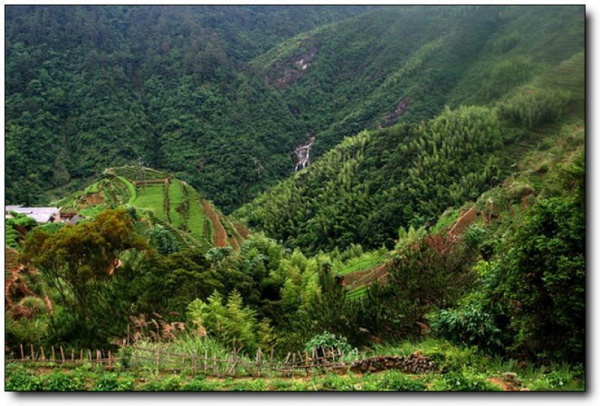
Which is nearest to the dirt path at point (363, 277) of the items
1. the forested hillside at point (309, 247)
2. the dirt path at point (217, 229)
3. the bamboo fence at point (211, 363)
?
the forested hillside at point (309, 247)

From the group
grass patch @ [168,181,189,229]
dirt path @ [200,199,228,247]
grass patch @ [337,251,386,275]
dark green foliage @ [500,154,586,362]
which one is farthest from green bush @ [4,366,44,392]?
grass patch @ [337,251,386,275]

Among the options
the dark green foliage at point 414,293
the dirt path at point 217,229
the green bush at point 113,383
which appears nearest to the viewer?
the green bush at point 113,383

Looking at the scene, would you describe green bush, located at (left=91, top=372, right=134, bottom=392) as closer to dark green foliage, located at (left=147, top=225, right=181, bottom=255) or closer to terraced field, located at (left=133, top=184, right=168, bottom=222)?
dark green foliage, located at (left=147, top=225, right=181, bottom=255)

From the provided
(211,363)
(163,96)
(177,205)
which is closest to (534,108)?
(177,205)

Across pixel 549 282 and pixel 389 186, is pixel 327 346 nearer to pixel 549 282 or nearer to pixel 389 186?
pixel 549 282

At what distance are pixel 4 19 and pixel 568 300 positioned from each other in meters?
7.73

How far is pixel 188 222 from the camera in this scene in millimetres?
13961

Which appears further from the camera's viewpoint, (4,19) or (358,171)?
(358,171)

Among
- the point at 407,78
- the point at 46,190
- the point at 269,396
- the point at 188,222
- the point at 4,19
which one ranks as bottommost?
the point at 269,396

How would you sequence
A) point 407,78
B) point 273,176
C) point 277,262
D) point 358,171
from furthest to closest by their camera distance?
point 407,78
point 273,176
point 358,171
point 277,262

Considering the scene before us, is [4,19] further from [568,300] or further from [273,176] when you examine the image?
[273,176]

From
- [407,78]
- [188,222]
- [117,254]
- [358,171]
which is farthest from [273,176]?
[117,254]

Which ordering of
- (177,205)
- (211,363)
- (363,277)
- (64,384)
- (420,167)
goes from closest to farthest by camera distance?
(64,384)
(211,363)
(363,277)
(177,205)
(420,167)

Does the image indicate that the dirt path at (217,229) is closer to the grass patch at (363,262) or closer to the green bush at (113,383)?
the grass patch at (363,262)
